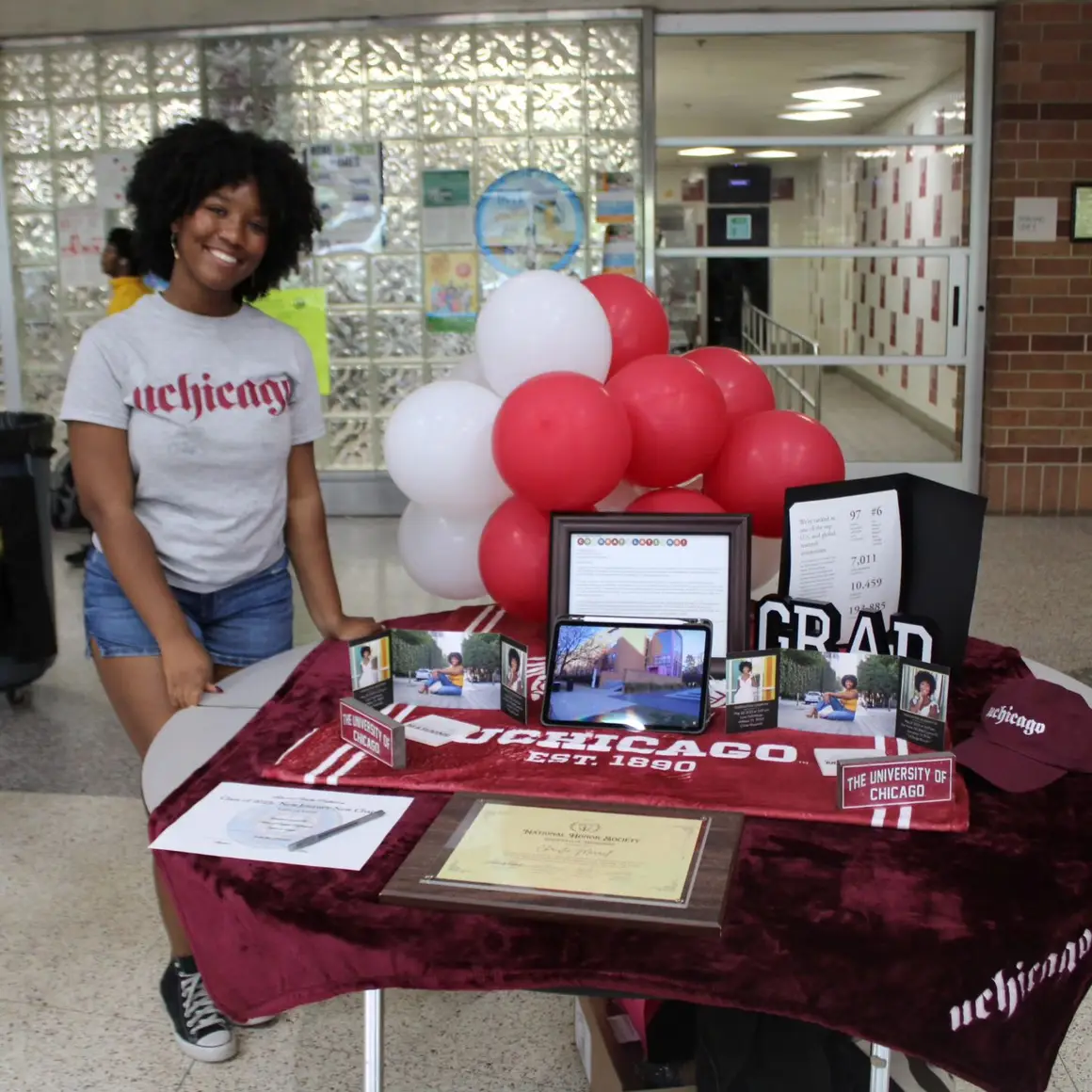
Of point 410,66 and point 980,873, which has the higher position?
point 410,66

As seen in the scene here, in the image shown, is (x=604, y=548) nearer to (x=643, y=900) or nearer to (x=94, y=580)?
(x=643, y=900)

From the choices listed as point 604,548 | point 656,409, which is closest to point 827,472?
point 656,409

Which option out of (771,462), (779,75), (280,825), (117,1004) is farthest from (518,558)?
(779,75)

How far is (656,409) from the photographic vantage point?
188cm

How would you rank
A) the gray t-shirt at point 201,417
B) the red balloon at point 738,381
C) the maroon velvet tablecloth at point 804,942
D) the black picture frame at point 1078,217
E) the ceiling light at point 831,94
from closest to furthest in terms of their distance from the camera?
the maroon velvet tablecloth at point 804,942
the gray t-shirt at point 201,417
the red balloon at point 738,381
the black picture frame at point 1078,217
the ceiling light at point 831,94

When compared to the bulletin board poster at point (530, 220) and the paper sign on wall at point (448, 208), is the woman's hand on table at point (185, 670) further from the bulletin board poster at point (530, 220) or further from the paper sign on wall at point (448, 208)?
the paper sign on wall at point (448, 208)

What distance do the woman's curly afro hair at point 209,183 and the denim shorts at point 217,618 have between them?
50 centimetres

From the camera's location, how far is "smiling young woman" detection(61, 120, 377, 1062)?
1.83 m

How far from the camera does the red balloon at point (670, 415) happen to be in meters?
1.88

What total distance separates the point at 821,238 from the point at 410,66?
232 centimetres

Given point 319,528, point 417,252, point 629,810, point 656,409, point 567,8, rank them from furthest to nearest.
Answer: point 417,252
point 567,8
point 319,528
point 656,409
point 629,810

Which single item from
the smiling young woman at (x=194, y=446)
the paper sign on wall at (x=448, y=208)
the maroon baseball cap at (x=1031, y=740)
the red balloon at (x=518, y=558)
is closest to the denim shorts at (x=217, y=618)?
the smiling young woman at (x=194, y=446)

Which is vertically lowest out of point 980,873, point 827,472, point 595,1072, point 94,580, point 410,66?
point 595,1072

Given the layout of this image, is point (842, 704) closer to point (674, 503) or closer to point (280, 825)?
point (674, 503)
